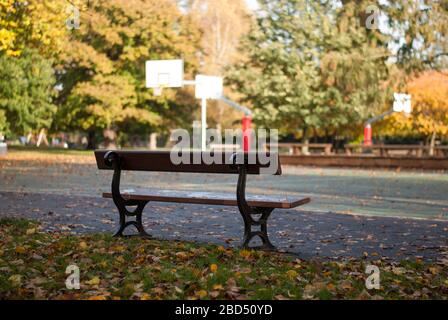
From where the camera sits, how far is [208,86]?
3444 cm

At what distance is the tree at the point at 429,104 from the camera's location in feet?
94.4

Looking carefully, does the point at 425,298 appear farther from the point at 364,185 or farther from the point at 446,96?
the point at 446,96

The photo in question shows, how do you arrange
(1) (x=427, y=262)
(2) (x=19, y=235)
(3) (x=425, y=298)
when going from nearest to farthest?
1. (3) (x=425, y=298)
2. (1) (x=427, y=262)
3. (2) (x=19, y=235)

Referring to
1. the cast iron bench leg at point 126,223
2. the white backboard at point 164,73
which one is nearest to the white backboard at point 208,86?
the white backboard at point 164,73

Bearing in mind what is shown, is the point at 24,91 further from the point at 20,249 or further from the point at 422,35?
the point at 20,249

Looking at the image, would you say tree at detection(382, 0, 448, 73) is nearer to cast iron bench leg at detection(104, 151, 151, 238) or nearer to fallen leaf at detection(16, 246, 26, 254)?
cast iron bench leg at detection(104, 151, 151, 238)

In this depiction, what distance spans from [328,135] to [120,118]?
12.8 meters

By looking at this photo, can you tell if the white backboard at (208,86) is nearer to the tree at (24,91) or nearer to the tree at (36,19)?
the tree at (24,91)

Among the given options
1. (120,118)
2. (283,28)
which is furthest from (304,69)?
(120,118)

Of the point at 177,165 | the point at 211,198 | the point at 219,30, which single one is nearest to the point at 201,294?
the point at 211,198

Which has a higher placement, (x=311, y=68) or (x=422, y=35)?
(x=422, y=35)

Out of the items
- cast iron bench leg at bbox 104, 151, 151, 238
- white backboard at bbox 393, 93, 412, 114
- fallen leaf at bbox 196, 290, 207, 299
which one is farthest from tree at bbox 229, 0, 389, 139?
fallen leaf at bbox 196, 290, 207, 299

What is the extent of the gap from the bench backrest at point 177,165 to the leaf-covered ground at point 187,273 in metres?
→ 0.81

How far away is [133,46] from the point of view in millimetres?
40219
